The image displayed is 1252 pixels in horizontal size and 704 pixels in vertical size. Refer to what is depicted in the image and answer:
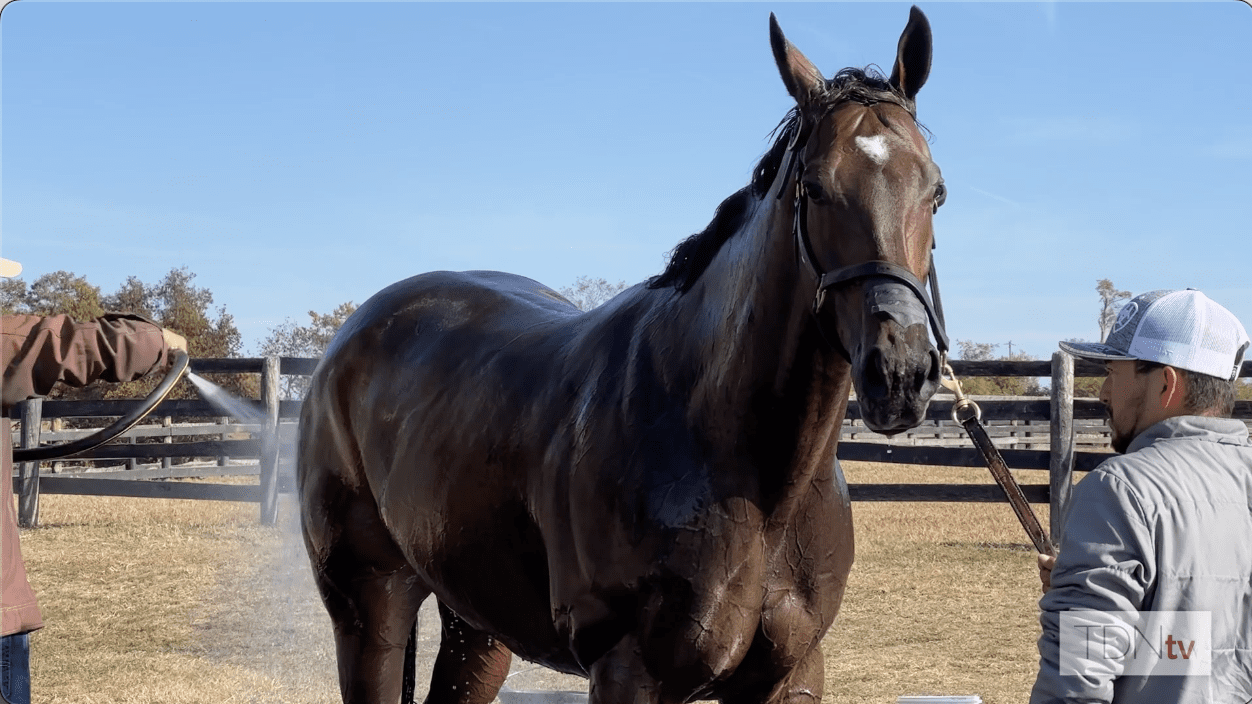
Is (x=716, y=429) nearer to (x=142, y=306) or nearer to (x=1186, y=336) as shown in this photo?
(x=1186, y=336)

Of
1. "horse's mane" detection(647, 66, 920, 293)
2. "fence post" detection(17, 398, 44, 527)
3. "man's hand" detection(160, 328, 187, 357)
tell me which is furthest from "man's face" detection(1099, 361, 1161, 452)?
"fence post" detection(17, 398, 44, 527)

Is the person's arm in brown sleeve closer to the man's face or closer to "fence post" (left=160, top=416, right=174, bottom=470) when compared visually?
the man's face

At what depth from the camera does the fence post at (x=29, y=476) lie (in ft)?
34.7

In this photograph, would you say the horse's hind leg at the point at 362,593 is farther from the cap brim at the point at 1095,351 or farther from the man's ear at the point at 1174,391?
the man's ear at the point at 1174,391

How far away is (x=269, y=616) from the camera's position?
708 cm

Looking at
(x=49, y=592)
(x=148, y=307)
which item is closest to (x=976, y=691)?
(x=49, y=592)

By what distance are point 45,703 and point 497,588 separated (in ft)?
11.7

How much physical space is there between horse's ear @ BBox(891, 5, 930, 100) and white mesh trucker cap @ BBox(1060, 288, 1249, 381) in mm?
780

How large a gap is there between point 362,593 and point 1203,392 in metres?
2.86

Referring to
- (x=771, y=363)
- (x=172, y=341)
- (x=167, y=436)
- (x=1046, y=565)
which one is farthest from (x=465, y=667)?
(x=167, y=436)

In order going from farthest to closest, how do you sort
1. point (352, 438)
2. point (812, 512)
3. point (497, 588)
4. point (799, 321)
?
point (352, 438) → point (497, 588) → point (812, 512) → point (799, 321)

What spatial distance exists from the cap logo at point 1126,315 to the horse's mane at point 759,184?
0.67 metres

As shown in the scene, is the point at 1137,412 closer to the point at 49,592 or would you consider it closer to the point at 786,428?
the point at 786,428

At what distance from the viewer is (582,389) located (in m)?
2.58
